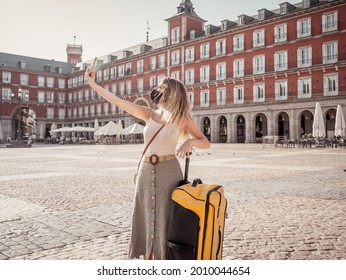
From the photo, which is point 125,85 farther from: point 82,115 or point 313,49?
point 313,49

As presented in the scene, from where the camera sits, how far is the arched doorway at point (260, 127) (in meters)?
34.9

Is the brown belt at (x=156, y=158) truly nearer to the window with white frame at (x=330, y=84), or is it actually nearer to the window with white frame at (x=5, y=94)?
the window with white frame at (x=330, y=84)

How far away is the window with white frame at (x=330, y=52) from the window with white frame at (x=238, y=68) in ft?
28.0

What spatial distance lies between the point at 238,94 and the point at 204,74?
5.37 m

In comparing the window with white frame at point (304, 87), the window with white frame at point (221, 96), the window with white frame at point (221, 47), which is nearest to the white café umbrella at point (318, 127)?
the window with white frame at point (304, 87)

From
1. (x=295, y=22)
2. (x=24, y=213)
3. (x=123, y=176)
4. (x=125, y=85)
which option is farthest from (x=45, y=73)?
(x=24, y=213)

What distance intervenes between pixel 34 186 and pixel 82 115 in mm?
51664

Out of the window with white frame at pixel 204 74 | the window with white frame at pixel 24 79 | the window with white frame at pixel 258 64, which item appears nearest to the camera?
the window with white frame at pixel 258 64

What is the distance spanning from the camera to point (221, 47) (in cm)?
3641

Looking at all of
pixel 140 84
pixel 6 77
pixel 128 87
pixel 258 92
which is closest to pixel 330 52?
pixel 258 92

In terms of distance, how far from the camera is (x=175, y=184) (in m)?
2.29

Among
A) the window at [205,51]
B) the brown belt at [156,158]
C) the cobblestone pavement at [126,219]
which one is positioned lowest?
the cobblestone pavement at [126,219]
